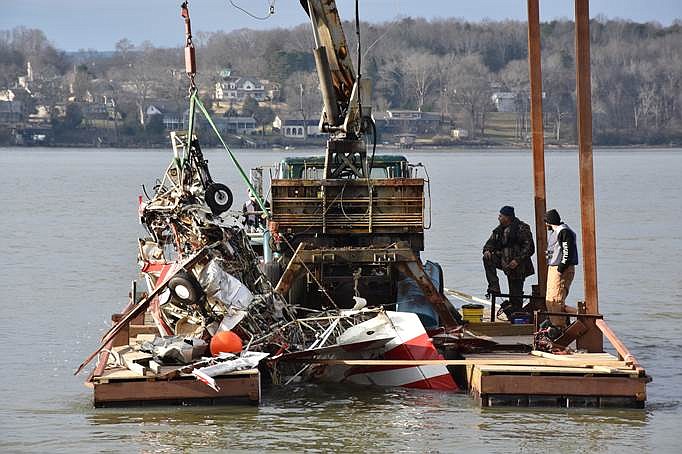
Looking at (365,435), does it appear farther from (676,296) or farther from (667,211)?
(667,211)

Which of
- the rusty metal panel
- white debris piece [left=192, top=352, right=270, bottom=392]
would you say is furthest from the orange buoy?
the rusty metal panel

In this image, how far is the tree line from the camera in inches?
5404

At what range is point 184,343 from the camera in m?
16.9

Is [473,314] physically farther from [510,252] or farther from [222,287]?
[222,287]

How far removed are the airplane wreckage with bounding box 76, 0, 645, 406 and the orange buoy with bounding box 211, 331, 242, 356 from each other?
0.04 feet

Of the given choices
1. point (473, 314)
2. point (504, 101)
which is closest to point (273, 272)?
point (473, 314)

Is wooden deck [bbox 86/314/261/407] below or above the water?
above

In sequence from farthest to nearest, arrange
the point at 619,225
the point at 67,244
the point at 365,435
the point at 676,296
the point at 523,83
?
the point at 523,83
the point at 619,225
the point at 67,244
the point at 676,296
the point at 365,435

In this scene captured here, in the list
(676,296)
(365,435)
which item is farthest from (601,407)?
(676,296)

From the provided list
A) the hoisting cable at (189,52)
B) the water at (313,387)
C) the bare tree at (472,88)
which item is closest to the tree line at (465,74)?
the bare tree at (472,88)

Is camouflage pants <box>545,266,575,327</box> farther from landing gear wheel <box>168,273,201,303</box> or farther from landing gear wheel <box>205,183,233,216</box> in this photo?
landing gear wheel <box>168,273,201,303</box>

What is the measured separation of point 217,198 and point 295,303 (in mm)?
1846

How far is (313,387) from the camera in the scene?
60.5 feet

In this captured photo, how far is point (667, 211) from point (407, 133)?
75580 millimetres
